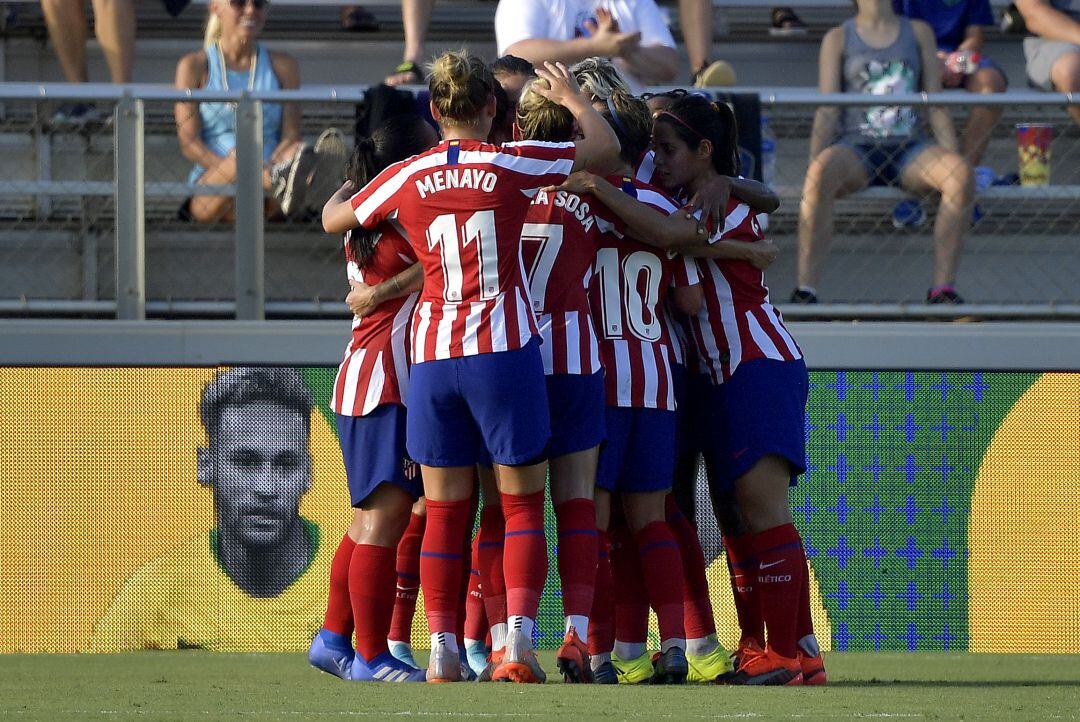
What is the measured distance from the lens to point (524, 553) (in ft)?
13.2

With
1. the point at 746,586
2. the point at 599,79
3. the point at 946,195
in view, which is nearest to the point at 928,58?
the point at 946,195

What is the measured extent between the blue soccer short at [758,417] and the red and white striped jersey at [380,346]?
3.02ft

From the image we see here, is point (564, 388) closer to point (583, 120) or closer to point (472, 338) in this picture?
point (472, 338)

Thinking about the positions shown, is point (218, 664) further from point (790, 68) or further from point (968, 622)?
point (790, 68)

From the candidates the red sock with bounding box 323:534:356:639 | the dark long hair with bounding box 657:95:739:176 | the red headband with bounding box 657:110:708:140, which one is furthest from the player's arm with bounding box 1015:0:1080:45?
the red sock with bounding box 323:534:356:639

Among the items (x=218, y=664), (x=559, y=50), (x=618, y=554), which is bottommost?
(x=218, y=664)

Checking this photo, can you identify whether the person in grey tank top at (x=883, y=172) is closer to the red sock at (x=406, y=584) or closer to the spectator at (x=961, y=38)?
the spectator at (x=961, y=38)

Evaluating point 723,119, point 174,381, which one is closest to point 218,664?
point 174,381

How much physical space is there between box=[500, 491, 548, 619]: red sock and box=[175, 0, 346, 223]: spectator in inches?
101

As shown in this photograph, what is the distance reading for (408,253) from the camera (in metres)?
4.37

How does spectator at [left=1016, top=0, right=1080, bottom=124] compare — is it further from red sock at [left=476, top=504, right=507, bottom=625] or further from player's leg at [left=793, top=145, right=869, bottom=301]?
red sock at [left=476, top=504, right=507, bottom=625]

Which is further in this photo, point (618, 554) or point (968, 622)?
point (968, 622)

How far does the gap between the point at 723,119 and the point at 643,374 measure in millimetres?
860

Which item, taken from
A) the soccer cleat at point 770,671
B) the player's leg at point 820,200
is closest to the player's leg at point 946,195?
the player's leg at point 820,200
